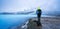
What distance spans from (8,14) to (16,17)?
372 millimetres

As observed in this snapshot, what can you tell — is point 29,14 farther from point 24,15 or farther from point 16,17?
point 16,17

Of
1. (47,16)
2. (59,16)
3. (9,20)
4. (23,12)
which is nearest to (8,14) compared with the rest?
(9,20)

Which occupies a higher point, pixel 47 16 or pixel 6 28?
pixel 47 16

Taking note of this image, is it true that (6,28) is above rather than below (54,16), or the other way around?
below

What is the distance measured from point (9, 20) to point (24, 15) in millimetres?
863

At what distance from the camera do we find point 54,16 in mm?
4945

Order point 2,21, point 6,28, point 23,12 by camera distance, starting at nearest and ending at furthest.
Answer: point 6,28 → point 23,12 → point 2,21

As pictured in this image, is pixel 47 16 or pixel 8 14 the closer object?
pixel 47 16

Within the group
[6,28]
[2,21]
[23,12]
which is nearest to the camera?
[6,28]

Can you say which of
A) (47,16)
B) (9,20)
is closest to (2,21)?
(9,20)

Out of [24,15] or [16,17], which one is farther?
[16,17]

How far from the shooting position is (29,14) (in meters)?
5.02

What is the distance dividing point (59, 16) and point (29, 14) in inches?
45.7

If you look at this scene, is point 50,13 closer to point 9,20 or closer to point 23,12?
point 23,12
